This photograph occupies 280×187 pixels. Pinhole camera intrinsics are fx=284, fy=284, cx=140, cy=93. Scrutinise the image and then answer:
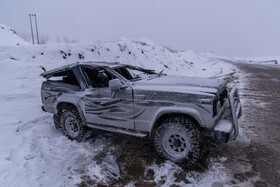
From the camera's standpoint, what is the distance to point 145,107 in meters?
5.41

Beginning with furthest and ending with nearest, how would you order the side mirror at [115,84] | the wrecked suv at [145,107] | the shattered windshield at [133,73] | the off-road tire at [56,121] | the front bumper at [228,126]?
the off-road tire at [56,121] → the shattered windshield at [133,73] → the side mirror at [115,84] → the wrecked suv at [145,107] → the front bumper at [228,126]

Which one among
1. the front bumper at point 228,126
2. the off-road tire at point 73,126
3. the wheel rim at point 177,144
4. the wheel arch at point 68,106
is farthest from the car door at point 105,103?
the front bumper at point 228,126

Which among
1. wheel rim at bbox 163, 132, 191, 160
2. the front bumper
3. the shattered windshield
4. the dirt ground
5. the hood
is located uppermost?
the shattered windshield

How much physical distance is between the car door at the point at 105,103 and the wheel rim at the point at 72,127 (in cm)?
50

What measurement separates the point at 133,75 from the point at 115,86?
114 cm

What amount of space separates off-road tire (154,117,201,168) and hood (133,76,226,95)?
0.57m

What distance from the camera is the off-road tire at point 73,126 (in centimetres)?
654

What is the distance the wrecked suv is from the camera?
4996mm

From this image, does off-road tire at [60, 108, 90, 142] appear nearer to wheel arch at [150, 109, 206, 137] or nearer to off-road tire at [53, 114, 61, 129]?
off-road tire at [53, 114, 61, 129]

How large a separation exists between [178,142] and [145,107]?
0.90 metres

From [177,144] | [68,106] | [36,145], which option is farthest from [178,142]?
[36,145]

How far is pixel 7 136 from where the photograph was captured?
258 inches

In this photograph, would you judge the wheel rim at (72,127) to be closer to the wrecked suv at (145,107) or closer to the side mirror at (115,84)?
the wrecked suv at (145,107)

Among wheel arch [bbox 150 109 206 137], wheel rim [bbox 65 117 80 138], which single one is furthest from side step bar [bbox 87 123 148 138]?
wheel rim [bbox 65 117 80 138]
